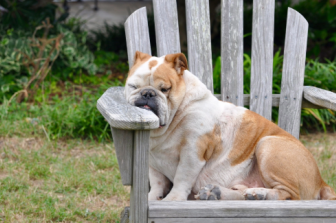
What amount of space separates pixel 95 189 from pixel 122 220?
36.4 inches

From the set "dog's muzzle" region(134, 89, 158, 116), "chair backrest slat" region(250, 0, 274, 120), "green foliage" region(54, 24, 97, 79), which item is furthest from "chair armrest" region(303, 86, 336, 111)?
"green foliage" region(54, 24, 97, 79)

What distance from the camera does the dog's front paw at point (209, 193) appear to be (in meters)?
1.93

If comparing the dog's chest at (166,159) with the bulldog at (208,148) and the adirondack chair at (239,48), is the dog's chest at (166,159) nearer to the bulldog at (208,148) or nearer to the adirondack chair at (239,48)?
the bulldog at (208,148)

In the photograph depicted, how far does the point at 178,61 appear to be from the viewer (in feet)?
7.26

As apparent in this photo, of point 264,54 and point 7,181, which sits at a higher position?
point 264,54

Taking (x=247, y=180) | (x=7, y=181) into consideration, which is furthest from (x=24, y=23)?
(x=247, y=180)

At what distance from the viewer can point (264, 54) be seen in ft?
9.71

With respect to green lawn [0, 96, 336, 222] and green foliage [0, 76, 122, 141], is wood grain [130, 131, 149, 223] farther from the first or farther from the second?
green foliage [0, 76, 122, 141]

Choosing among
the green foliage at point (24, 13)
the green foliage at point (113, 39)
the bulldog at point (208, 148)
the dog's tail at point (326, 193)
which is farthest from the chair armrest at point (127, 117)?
the green foliage at point (113, 39)

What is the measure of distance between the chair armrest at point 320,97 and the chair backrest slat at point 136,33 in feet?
3.88

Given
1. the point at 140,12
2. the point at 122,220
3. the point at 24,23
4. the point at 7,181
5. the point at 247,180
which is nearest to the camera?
the point at 247,180

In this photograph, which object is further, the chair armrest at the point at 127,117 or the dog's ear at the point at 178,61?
the dog's ear at the point at 178,61

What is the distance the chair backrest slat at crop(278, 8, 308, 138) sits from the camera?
9.57ft

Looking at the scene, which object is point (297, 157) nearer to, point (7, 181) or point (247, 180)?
point (247, 180)
